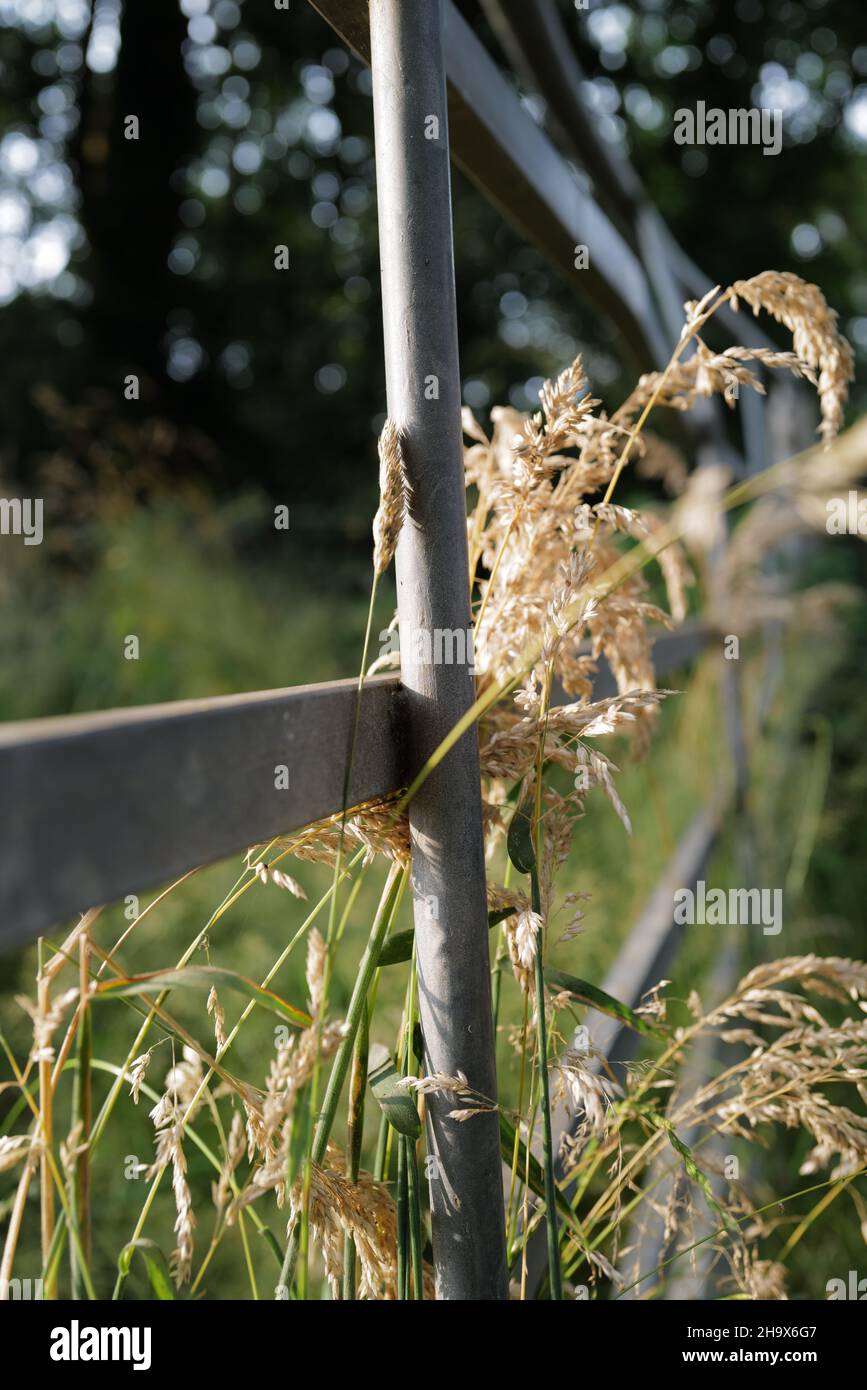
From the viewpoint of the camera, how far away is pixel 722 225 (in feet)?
24.6

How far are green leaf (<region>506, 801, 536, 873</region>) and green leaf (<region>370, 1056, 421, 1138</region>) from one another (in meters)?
0.15

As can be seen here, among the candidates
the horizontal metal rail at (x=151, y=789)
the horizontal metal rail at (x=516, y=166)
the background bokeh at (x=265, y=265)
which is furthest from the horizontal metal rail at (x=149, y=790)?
the background bokeh at (x=265, y=265)

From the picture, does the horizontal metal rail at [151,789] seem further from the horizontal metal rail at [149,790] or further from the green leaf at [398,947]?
the green leaf at [398,947]

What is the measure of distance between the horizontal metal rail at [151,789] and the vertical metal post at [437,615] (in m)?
0.08

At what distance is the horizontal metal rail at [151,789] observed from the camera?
338mm

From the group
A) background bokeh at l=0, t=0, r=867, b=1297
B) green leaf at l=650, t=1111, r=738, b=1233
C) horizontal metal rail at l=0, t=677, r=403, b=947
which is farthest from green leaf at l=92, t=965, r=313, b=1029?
background bokeh at l=0, t=0, r=867, b=1297

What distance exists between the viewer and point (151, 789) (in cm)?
39

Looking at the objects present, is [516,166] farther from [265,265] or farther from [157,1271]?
[265,265]

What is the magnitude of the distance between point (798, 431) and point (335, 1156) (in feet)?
14.7

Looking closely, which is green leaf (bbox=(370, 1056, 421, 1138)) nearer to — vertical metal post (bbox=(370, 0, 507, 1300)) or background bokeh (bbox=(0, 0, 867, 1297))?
vertical metal post (bbox=(370, 0, 507, 1300))

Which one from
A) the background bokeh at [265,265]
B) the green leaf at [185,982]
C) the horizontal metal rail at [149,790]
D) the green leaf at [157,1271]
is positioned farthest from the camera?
the background bokeh at [265,265]

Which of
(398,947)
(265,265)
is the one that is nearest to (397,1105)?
(398,947)

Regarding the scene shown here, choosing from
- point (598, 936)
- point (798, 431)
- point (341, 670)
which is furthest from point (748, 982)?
point (798, 431)

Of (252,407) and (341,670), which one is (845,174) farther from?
(341,670)
